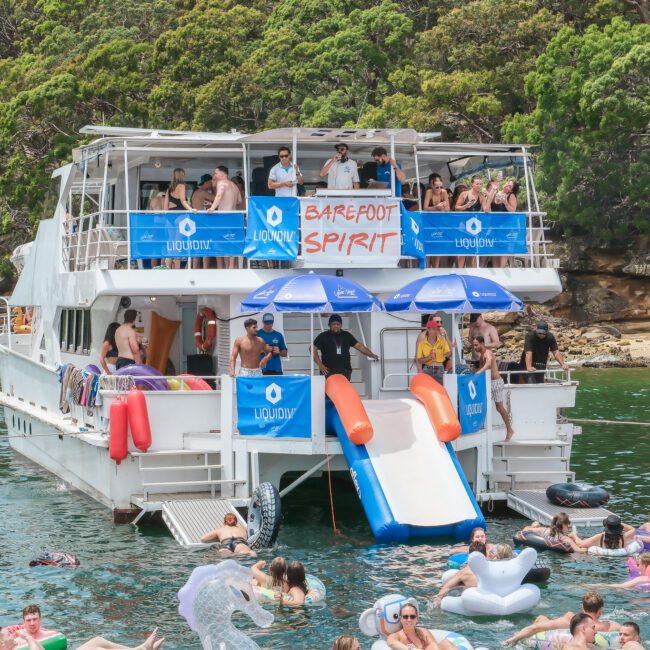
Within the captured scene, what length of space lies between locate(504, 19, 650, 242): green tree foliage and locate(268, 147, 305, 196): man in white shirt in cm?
3009

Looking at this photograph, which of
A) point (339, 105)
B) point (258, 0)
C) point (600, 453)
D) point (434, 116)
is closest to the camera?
point (600, 453)

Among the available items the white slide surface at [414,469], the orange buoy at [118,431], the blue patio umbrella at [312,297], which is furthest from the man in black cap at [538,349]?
A: the orange buoy at [118,431]

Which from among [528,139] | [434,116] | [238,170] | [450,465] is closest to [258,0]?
[434,116]

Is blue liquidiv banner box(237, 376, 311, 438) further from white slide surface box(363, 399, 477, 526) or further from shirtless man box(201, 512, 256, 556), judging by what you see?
shirtless man box(201, 512, 256, 556)

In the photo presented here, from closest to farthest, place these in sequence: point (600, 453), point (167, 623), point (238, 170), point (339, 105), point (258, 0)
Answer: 1. point (167, 623)
2. point (238, 170)
3. point (600, 453)
4. point (339, 105)
5. point (258, 0)

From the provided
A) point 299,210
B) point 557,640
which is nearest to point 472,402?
point 299,210

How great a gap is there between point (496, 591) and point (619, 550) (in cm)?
331

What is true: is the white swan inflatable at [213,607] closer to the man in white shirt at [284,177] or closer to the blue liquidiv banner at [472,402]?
the blue liquidiv banner at [472,402]

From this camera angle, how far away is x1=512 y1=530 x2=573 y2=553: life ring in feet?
59.3

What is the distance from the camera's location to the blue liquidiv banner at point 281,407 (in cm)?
1891

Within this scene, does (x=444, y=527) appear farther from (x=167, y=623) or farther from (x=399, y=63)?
(x=399, y=63)

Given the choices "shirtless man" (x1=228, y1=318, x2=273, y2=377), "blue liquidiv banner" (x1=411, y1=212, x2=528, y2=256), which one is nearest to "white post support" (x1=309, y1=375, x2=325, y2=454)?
"shirtless man" (x1=228, y1=318, x2=273, y2=377)

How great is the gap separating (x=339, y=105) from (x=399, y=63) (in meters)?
4.52

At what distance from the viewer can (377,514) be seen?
17.8 metres
